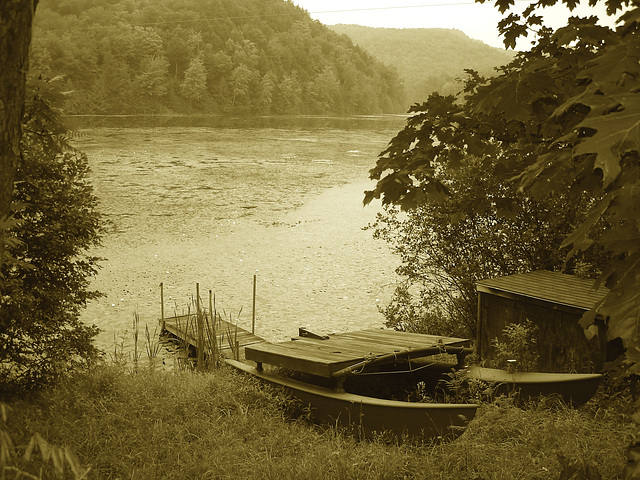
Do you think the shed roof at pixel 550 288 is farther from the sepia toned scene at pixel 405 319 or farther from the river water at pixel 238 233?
the river water at pixel 238 233

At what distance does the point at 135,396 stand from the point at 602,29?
187 inches

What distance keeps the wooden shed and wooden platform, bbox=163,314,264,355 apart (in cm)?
310

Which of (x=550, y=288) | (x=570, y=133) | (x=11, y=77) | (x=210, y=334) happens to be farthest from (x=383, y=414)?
(x=11, y=77)

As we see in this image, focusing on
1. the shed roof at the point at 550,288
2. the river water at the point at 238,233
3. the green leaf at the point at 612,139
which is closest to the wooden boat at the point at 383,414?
the shed roof at the point at 550,288

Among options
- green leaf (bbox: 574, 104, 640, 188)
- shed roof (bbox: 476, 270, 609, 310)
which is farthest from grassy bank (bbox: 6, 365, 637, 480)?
green leaf (bbox: 574, 104, 640, 188)

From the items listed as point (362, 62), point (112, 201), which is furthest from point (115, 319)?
point (362, 62)

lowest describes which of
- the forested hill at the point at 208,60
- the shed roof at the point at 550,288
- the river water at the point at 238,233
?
the river water at the point at 238,233

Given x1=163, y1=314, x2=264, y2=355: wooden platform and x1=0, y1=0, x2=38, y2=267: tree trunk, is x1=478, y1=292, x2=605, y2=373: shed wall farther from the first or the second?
x1=0, y1=0, x2=38, y2=267: tree trunk

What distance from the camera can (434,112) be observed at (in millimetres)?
3910

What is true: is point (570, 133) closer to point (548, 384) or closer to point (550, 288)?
point (548, 384)

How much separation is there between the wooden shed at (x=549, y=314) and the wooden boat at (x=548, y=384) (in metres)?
0.61

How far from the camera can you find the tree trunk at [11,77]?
218cm

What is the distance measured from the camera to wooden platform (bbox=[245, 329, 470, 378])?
530 centimetres

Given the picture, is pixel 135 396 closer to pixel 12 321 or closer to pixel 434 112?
pixel 12 321
